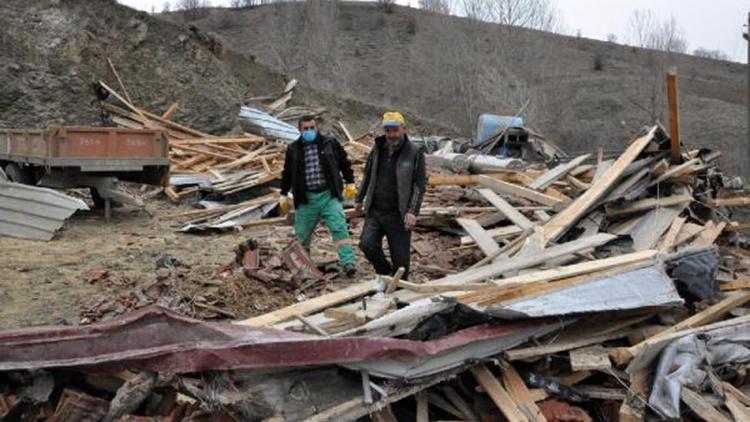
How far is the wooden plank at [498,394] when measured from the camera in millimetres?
3469

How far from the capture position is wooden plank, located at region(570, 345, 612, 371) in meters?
3.75

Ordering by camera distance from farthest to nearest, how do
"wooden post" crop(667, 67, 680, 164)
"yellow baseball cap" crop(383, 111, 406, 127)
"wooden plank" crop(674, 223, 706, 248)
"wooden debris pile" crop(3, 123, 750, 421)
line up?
"wooden post" crop(667, 67, 680, 164), "wooden plank" crop(674, 223, 706, 248), "yellow baseball cap" crop(383, 111, 406, 127), "wooden debris pile" crop(3, 123, 750, 421)

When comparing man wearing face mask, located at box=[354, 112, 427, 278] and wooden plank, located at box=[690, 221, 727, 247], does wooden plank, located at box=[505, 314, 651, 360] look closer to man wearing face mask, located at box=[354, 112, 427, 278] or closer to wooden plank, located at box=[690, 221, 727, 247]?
man wearing face mask, located at box=[354, 112, 427, 278]

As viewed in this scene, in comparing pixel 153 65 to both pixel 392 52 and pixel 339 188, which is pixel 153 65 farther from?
pixel 392 52

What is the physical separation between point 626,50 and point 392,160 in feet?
166

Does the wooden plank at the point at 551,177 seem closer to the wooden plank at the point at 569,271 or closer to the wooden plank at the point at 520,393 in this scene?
the wooden plank at the point at 569,271

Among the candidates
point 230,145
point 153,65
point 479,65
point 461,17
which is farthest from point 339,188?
point 461,17

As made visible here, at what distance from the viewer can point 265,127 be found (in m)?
16.0

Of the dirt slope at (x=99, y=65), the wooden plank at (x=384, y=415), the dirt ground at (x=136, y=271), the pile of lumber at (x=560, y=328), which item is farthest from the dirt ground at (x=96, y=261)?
the dirt slope at (x=99, y=65)

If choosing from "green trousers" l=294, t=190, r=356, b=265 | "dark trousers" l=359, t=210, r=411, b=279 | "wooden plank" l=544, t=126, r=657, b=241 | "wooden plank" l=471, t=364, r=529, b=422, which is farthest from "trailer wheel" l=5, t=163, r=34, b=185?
"wooden plank" l=471, t=364, r=529, b=422

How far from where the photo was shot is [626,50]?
1997 inches

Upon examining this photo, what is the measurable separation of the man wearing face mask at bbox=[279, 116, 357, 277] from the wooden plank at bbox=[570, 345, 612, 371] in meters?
2.99

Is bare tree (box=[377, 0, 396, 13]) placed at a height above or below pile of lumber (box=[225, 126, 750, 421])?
above

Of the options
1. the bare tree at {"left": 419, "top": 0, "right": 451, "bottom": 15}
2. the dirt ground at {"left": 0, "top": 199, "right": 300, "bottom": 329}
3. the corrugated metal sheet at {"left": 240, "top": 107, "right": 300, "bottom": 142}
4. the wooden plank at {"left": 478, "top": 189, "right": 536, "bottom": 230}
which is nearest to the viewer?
the dirt ground at {"left": 0, "top": 199, "right": 300, "bottom": 329}
